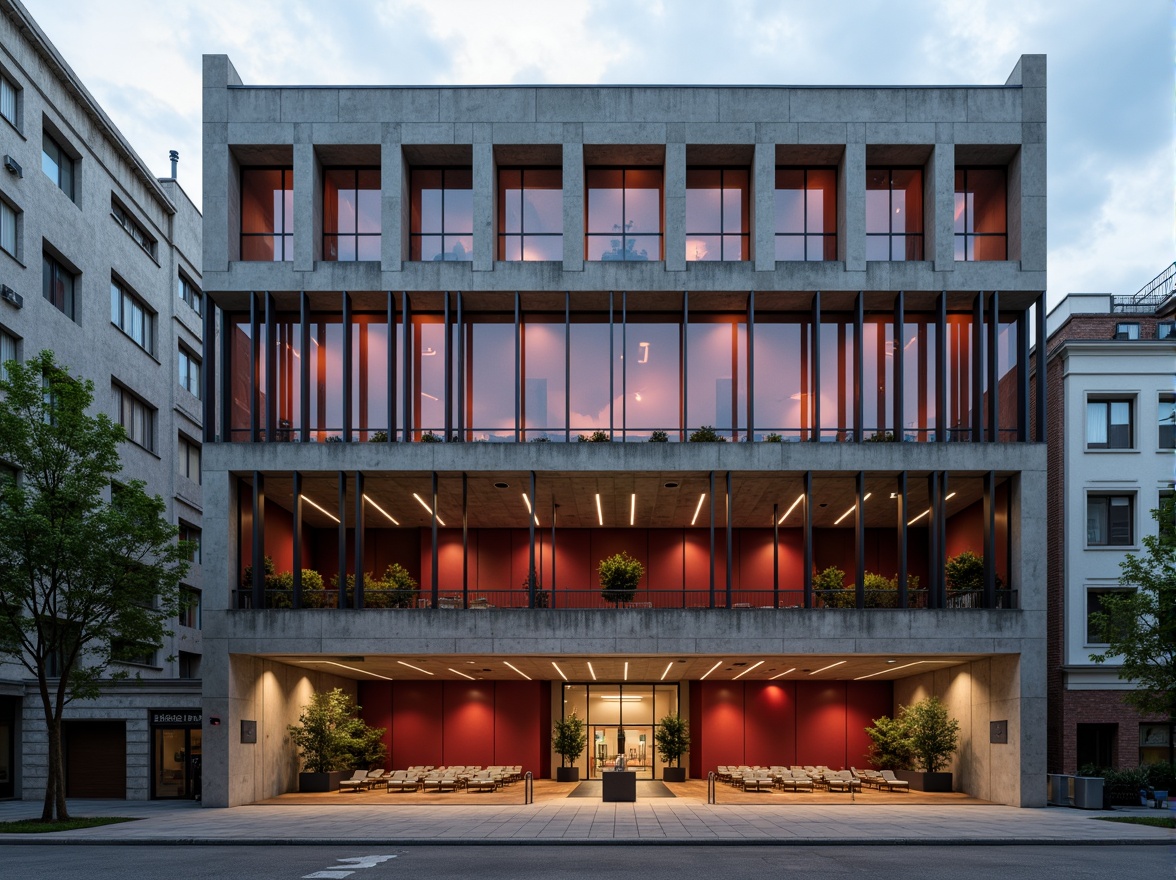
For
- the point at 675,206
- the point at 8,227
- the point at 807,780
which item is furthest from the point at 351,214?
the point at 807,780

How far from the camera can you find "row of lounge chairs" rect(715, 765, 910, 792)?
36719 millimetres

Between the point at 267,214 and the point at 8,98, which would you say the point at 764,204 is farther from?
the point at 8,98

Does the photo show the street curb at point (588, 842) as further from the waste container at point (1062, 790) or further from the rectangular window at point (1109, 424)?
the rectangular window at point (1109, 424)

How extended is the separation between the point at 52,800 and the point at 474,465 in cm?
1439

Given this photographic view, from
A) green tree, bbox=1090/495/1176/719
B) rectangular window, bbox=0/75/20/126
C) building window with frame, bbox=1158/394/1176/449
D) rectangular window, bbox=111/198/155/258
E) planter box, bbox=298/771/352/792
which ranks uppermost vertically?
rectangular window, bbox=0/75/20/126

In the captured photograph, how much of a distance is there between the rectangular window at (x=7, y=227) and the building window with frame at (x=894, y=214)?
92.1ft

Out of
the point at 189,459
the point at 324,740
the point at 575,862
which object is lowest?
the point at 324,740

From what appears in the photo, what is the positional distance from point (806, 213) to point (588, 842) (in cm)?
2221

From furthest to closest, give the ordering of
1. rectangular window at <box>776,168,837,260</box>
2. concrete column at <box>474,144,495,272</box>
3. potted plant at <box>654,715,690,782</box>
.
Result: 1. potted plant at <box>654,715,690,782</box>
2. rectangular window at <box>776,168,837,260</box>
3. concrete column at <box>474,144,495,272</box>

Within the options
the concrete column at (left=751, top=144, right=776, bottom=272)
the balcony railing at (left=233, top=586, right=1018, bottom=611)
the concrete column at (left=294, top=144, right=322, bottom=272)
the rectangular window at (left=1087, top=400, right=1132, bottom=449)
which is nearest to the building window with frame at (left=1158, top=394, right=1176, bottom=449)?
the rectangular window at (left=1087, top=400, right=1132, bottom=449)

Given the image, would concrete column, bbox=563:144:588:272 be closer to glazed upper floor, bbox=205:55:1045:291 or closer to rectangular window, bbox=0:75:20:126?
glazed upper floor, bbox=205:55:1045:291

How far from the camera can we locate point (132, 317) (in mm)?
47344

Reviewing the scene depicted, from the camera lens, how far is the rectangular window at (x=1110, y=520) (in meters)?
38.0

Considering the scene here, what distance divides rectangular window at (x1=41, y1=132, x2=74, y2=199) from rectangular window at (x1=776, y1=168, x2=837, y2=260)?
25.7 metres
